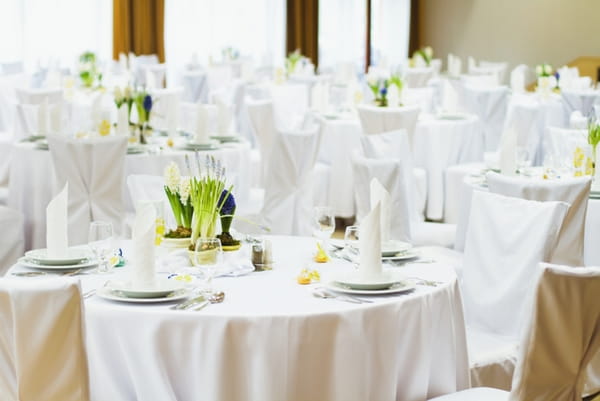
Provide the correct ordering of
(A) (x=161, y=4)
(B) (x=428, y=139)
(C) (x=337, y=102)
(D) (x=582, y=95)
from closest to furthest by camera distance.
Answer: (B) (x=428, y=139) < (D) (x=582, y=95) < (C) (x=337, y=102) < (A) (x=161, y=4)

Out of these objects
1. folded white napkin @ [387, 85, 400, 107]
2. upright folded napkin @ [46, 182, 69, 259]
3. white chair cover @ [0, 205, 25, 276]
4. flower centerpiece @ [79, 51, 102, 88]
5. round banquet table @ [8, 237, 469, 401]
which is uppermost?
Answer: flower centerpiece @ [79, 51, 102, 88]

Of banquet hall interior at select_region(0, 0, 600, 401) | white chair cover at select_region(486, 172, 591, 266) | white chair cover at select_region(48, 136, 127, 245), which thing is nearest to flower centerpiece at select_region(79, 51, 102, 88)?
banquet hall interior at select_region(0, 0, 600, 401)

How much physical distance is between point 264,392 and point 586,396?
1855mm

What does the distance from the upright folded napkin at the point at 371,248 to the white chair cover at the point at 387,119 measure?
4483 millimetres

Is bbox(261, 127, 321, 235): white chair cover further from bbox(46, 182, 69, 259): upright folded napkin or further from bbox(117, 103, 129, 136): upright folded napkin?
bbox(46, 182, 69, 259): upright folded napkin

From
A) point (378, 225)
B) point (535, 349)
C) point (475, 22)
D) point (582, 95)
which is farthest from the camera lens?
point (475, 22)

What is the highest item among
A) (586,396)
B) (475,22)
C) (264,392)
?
(475,22)

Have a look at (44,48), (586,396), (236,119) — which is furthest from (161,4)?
(586,396)

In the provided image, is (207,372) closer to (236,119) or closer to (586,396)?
(586,396)

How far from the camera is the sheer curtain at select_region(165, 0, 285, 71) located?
14.1 metres

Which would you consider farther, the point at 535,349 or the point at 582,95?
the point at 582,95

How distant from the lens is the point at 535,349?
2.70 meters

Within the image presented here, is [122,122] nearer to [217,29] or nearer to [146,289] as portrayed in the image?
[146,289]

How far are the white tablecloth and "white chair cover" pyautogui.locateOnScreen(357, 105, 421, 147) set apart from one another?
0.41 metres
